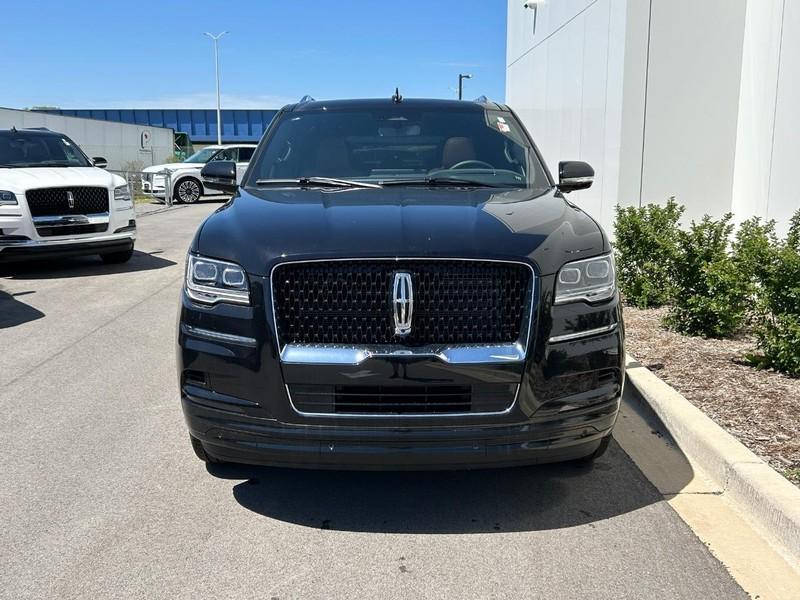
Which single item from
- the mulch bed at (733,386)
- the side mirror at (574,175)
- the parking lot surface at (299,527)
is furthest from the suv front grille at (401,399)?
the side mirror at (574,175)

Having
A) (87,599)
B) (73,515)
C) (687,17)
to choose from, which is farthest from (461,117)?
(687,17)

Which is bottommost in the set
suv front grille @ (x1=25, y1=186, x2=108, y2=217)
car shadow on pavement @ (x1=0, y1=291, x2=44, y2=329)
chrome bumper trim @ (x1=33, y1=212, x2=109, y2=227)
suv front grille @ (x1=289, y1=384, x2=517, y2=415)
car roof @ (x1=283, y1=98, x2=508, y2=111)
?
car shadow on pavement @ (x1=0, y1=291, x2=44, y2=329)

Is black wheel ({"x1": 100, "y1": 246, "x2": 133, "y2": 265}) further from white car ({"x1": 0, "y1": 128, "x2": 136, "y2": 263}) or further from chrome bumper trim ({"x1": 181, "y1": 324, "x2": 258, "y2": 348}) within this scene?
chrome bumper trim ({"x1": 181, "y1": 324, "x2": 258, "y2": 348})

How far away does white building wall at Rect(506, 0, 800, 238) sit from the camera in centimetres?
843

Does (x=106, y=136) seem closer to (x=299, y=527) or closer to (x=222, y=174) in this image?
(x=222, y=174)

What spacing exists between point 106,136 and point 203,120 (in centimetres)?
2746

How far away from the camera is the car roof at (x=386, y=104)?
5492mm

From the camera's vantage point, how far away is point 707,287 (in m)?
6.64

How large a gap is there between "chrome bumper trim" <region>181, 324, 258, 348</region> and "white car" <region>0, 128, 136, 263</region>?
8.02 m

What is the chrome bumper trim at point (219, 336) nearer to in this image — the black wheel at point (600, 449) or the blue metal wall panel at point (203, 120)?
the black wheel at point (600, 449)

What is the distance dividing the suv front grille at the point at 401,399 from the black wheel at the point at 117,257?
9.29 meters

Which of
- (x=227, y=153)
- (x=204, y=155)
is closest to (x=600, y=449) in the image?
(x=227, y=153)

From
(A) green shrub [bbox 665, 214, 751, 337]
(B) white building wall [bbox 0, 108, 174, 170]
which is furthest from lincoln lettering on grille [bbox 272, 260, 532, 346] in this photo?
(B) white building wall [bbox 0, 108, 174, 170]

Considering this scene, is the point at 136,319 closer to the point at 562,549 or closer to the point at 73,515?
the point at 73,515
